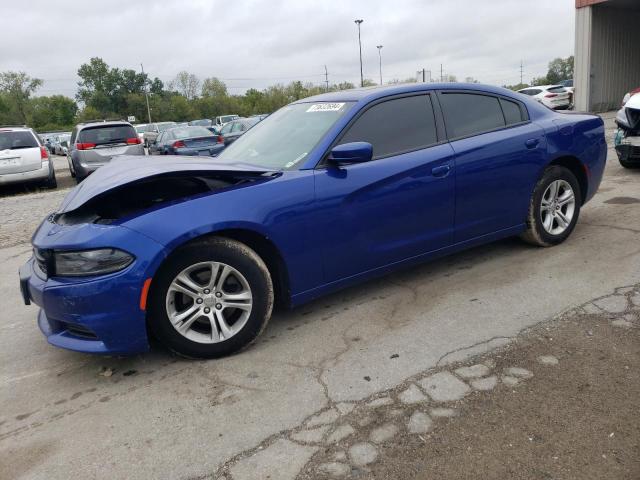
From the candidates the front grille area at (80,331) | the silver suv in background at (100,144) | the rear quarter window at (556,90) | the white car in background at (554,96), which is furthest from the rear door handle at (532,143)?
the rear quarter window at (556,90)

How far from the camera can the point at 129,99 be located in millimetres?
77438

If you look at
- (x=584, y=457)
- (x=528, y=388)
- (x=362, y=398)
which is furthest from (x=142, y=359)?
(x=584, y=457)

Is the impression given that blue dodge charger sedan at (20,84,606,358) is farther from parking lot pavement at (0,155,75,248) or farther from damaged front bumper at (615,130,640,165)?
parking lot pavement at (0,155,75,248)

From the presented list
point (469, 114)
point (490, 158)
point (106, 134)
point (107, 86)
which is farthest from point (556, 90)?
point (107, 86)

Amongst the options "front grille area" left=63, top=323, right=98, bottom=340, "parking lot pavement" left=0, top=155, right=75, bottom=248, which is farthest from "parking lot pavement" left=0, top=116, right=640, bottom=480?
"parking lot pavement" left=0, top=155, right=75, bottom=248

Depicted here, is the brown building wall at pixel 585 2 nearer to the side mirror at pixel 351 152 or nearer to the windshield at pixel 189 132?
the windshield at pixel 189 132

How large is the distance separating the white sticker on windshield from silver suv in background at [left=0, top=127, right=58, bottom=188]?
1030 cm

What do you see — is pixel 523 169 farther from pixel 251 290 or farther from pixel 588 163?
pixel 251 290

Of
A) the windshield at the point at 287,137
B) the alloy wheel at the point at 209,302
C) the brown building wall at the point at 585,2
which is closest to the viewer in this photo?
the alloy wheel at the point at 209,302

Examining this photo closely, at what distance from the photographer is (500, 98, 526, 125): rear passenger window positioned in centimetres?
450

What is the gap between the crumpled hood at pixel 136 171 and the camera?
3.13 m

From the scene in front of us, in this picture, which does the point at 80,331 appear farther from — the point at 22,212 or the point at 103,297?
the point at 22,212

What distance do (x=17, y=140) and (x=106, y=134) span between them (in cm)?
198

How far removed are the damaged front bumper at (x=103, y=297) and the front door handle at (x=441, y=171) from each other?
80.0 inches
